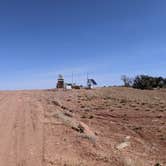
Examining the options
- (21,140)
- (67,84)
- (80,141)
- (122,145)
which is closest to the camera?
(21,140)

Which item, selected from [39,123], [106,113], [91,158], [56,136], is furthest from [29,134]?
[106,113]

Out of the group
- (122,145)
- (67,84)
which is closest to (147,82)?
(67,84)

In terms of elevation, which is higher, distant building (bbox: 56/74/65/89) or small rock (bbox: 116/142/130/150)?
distant building (bbox: 56/74/65/89)

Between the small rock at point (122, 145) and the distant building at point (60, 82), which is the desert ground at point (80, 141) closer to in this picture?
the small rock at point (122, 145)

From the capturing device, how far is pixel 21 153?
351 inches

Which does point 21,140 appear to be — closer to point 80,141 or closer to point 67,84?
point 80,141

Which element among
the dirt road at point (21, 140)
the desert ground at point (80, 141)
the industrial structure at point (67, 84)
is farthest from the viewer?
the industrial structure at point (67, 84)

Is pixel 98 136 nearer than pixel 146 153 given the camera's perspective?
No

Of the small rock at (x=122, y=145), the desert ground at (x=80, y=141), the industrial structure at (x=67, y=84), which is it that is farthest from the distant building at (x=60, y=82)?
the small rock at (x=122, y=145)

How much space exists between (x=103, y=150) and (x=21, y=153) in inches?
102

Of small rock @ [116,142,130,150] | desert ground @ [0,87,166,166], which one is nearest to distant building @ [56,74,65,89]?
desert ground @ [0,87,166,166]

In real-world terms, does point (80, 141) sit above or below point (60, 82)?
below

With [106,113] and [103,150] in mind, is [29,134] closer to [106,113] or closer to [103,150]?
[103,150]

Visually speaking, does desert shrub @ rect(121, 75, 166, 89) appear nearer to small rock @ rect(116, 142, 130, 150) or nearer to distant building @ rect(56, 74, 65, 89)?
distant building @ rect(56, 74, 65, 89)
